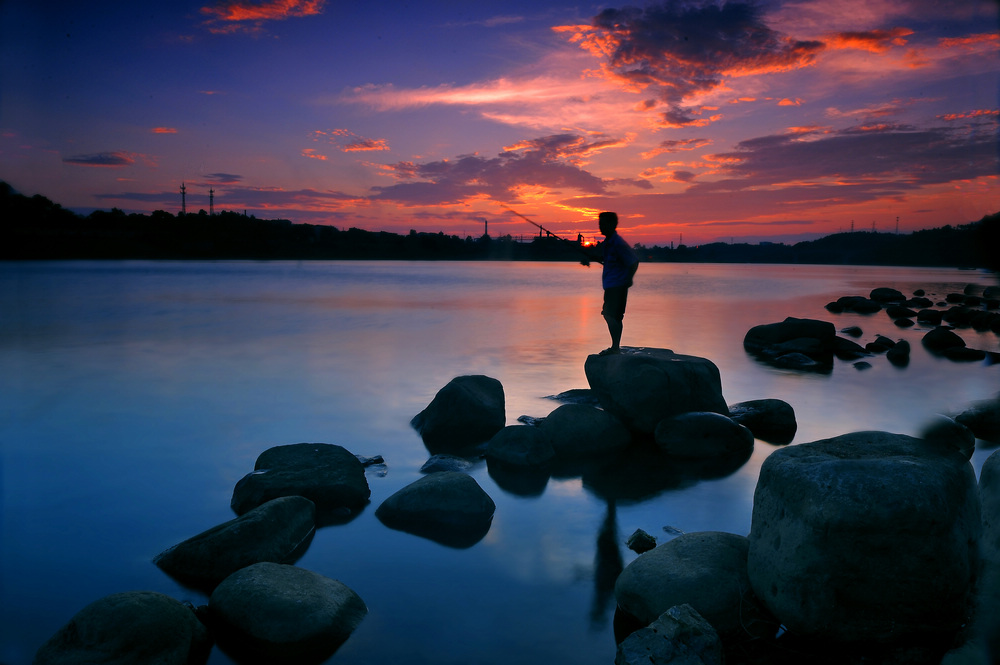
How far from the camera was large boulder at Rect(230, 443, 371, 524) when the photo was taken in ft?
19.7

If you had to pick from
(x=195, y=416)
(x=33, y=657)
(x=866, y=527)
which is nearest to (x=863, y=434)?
(x=866, y=527)

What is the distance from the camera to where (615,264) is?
9344 mm

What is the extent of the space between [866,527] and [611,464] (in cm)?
410

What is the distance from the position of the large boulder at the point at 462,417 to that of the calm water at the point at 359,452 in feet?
1.19

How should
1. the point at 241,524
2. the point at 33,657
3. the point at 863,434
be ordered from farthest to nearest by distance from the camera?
the point at 241,524 < the point at 863,434 < the point at 33,657

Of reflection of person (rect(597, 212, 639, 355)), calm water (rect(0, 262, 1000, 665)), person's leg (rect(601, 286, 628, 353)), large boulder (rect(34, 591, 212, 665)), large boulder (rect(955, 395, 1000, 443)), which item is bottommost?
calm water (rect(0, 262, 1000, 665))

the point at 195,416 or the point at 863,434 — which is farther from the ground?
the point at 863,434

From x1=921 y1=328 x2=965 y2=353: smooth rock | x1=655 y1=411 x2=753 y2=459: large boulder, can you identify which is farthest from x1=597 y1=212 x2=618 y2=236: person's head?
x1=921 y1=328 x2=965 y2=353: smooth rock

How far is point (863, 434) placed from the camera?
4.37m

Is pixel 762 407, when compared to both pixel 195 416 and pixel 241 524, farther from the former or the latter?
pixel 195 416

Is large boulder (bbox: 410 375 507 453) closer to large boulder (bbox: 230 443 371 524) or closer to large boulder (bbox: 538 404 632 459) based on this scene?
large boulder (bbox: 538 404 632 459)

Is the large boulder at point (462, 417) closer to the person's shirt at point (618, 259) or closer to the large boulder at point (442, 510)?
the large boulder at point (442, 510)

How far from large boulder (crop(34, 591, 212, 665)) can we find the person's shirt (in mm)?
7142

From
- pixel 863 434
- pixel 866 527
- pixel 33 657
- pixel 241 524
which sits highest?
pixel 863 434
